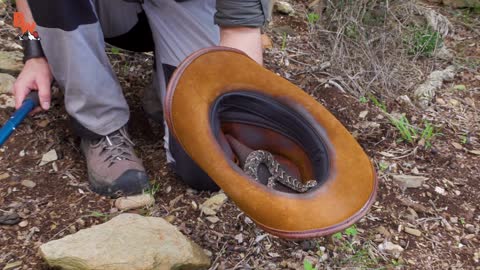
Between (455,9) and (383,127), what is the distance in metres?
1.51

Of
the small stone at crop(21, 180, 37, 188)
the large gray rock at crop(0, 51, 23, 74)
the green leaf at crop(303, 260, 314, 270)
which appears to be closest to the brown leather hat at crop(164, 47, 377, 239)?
the green leaf at crop(303, 260, 314, 270)

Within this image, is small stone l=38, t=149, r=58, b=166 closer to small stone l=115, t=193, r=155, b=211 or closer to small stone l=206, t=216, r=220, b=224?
small stone l=115, t=193, r=155, b=211

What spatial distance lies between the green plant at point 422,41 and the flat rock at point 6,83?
1662 mm

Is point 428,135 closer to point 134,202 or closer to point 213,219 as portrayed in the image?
point 213,219

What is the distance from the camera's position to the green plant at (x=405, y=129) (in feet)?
6.99

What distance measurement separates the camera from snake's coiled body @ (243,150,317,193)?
58.2 inches

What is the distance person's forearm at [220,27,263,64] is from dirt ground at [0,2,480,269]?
422 millimetres

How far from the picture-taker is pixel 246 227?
66.2 inches

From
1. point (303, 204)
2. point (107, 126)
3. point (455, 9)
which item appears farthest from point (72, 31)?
point (455, 9)

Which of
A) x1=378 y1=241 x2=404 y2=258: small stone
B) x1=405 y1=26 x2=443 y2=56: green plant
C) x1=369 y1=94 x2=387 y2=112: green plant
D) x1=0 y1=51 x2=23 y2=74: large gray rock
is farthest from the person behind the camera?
x1=405 y1=26 x2=443 y2=56: green plant

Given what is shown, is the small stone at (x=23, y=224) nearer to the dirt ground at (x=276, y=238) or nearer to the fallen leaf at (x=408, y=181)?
the dirt ground at (x=276, y=238)

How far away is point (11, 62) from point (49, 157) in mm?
573

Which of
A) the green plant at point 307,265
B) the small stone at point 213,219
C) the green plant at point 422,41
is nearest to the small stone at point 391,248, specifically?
the green plant at point 307,265

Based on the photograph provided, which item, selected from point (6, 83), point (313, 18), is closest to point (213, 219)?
point (6, 83)
